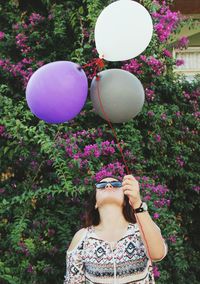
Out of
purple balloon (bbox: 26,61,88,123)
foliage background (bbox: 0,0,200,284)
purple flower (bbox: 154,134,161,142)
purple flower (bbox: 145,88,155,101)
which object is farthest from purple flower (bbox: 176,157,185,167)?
purple balloon (bbox: 26,61,88,123)

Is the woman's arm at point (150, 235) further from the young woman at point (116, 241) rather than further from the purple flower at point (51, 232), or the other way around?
the purple flower at point (51, 232)

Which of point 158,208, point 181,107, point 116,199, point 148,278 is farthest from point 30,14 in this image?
point 148,278

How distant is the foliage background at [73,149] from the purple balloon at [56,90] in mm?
716

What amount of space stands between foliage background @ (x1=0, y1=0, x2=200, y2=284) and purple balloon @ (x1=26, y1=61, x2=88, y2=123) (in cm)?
72

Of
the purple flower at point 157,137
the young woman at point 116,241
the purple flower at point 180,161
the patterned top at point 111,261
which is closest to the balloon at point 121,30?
the young woman at point 116,241

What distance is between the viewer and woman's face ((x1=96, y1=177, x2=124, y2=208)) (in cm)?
224

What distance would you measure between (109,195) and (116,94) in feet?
2.11

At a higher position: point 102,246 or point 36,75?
point 36,75

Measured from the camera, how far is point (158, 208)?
347 centimetres

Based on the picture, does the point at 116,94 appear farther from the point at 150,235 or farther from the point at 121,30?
the point at 150,235

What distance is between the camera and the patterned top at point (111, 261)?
6.95ft

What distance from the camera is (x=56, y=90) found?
95.7 inches

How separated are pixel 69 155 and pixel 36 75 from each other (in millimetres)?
896

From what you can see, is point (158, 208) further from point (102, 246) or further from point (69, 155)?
point (102, 246)
